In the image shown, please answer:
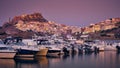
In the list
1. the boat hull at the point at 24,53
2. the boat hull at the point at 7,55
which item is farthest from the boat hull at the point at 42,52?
the boat hull at the point at 7,55

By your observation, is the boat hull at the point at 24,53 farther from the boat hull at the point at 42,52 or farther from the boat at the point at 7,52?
the boat hull at the point at 42,52

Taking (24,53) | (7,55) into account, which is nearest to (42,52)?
(24,53)

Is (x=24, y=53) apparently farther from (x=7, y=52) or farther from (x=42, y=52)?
(x=42, y=52)

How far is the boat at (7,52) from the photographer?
22594 millimetres

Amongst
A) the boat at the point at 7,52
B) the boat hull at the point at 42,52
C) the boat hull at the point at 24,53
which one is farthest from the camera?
the boat hull at the point at 42,52

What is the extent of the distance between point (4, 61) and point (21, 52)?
2.71 metres

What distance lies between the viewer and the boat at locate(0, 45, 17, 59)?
74.1 feet

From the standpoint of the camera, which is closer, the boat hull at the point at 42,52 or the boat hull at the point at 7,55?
the boat hull at the point at 7,55

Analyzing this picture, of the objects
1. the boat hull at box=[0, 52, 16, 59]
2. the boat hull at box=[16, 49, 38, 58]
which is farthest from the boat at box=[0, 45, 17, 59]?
the boat hull at box=[16, 49, 38, 58]

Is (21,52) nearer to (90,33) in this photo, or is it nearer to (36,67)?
(36,67)

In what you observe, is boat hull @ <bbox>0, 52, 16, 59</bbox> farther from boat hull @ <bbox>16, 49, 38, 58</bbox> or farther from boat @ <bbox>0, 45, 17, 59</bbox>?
boat hull @ <bbox>16, 49, 38, 58</bbox>

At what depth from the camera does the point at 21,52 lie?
23766 millimetres

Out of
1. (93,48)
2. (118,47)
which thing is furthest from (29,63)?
(118,47)

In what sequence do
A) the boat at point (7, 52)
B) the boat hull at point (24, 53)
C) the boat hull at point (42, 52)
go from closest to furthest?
the boat at point (7, 52) < the boat hull at point (24, 53) < the boat hull at point (42, 52)
